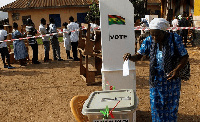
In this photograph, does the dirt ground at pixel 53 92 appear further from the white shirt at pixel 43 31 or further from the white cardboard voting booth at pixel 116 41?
the white shirt at pixel 43 31

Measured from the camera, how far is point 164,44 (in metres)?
2.92

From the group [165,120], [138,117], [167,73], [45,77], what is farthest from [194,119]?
[45,77]

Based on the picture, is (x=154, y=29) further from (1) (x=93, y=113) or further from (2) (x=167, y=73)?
(1) (x=93, y=113)

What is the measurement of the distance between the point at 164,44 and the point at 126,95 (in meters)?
0.77

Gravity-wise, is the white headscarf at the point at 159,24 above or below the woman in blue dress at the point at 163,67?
above

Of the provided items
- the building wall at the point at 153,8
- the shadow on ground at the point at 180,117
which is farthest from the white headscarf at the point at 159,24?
the building wall at the point at 153,8

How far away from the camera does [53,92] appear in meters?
6.18

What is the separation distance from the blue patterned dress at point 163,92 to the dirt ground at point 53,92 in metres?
1.15

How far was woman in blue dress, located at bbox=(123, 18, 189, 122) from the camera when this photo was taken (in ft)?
9.48

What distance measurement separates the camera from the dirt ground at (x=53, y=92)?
15.2 ft

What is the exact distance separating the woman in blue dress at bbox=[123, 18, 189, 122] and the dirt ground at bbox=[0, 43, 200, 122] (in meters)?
1.19

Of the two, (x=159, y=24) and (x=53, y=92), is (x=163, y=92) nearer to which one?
(x=159, y=24)

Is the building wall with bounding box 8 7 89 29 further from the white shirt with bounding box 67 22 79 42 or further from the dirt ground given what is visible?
the dirt ground

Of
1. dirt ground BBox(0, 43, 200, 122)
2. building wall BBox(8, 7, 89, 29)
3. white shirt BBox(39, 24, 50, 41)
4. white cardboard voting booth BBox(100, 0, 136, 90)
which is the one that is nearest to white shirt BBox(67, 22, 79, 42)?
white shirt BBox(39, 24, 50, 41)
